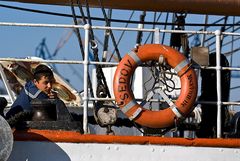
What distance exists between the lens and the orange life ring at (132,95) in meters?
6.20

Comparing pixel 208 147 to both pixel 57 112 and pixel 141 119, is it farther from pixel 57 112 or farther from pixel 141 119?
pixel 57 112

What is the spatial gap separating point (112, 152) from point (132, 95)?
62cm

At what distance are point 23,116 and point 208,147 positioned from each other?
174 cm

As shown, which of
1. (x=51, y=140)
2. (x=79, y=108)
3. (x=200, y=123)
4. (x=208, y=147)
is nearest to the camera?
(x=51, y=140)

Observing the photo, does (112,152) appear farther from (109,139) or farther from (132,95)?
(132,95)

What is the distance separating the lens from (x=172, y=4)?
7.47 m

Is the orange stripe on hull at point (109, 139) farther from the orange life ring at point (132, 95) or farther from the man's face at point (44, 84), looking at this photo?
the man's face at point (44, 84)

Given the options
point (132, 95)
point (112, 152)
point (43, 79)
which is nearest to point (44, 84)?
point (43, 79)

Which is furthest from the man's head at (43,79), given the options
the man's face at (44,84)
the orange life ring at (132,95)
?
the orange life ring at (132,95)

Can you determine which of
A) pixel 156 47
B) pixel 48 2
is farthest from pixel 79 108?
pixel 156 47

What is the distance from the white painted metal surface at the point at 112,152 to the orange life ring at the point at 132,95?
0.32 metres

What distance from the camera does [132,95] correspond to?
6.23 meters

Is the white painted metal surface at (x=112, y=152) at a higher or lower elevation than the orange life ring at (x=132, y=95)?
lower

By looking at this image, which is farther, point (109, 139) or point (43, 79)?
point (43, 79)
